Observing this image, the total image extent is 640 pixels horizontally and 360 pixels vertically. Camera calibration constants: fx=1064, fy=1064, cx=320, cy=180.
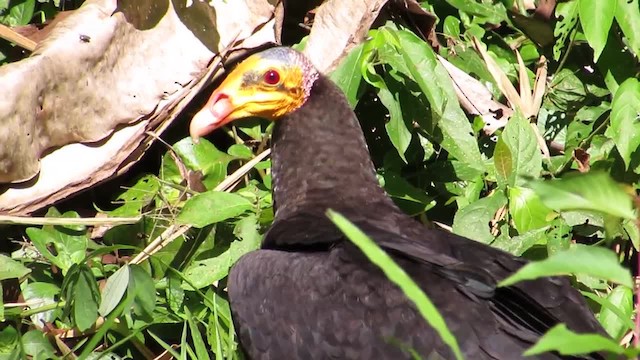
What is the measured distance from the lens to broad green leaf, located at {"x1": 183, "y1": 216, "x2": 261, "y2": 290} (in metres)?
3.61

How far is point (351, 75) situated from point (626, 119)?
99 centimetres

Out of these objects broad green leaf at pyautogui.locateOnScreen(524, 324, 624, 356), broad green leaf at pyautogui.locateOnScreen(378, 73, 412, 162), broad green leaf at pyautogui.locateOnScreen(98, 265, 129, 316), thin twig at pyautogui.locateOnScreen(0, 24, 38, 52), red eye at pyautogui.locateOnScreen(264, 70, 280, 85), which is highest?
broad green leaf at pyautogui.locateOnScreen(524, 324, 624, 356)

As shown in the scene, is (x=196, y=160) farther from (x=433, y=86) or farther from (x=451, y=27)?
(x=451, y=27)

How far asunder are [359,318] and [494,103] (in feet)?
5.85

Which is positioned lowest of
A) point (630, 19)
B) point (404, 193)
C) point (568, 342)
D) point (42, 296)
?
point (42, 296)

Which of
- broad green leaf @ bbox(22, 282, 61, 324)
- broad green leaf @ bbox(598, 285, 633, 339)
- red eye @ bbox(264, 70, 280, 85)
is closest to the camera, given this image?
broad green leaf @ bbox(598, 285, 633, 339)

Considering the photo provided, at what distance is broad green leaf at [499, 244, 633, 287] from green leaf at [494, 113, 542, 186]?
2.30 meters

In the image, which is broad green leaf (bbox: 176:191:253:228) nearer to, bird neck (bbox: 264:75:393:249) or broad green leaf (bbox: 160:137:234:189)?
bird neck (bbox: 264:75:393:249)

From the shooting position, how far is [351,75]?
12.1 feet

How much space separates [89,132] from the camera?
393cm

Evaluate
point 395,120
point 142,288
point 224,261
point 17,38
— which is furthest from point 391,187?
point 17,38

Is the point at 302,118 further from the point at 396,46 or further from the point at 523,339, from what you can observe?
the point at 523,339

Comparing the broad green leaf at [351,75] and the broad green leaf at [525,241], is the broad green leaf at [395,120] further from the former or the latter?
the broad green leaf at [525,241]

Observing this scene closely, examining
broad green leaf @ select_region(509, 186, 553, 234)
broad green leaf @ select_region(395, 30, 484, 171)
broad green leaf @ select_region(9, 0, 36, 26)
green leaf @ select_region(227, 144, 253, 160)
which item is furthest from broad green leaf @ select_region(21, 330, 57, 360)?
broad green leaf @ select_region(509, 186, 553, 234)
